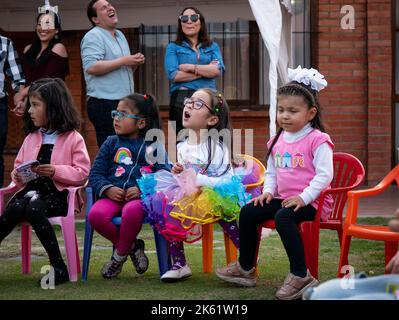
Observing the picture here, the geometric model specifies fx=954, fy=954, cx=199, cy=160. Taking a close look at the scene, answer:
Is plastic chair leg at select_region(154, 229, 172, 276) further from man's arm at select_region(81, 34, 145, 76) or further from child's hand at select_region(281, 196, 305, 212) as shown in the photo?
man's arm at select_region(81, 34, 145, 76)

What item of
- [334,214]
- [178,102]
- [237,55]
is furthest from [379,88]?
[334,214]

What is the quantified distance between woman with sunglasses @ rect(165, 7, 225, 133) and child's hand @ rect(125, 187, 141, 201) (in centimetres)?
218

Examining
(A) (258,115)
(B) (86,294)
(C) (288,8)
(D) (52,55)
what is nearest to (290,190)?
(B) (86,294)

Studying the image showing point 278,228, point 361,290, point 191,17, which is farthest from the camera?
point 191,17

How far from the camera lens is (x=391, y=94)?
11336 millimetres

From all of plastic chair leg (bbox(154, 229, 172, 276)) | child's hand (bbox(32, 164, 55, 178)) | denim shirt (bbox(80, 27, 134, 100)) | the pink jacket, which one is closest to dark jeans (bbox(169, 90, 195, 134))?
denim shirt (bbox(80, 27, 134, 100))

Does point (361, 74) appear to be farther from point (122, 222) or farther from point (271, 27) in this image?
point (122, 222)

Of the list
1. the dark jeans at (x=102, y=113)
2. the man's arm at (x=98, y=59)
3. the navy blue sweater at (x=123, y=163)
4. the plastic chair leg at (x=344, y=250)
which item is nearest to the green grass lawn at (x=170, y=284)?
the plastic chair leg at (x=344, y=250)

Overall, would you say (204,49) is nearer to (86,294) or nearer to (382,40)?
(86,294)

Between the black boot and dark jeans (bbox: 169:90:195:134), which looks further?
dark jeans (bbox: 169:90:195:134)

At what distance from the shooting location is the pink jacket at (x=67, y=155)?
5.95m

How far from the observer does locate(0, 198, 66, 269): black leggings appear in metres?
5.71

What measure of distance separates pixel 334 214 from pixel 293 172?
1.87 feet

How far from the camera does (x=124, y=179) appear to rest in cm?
593
